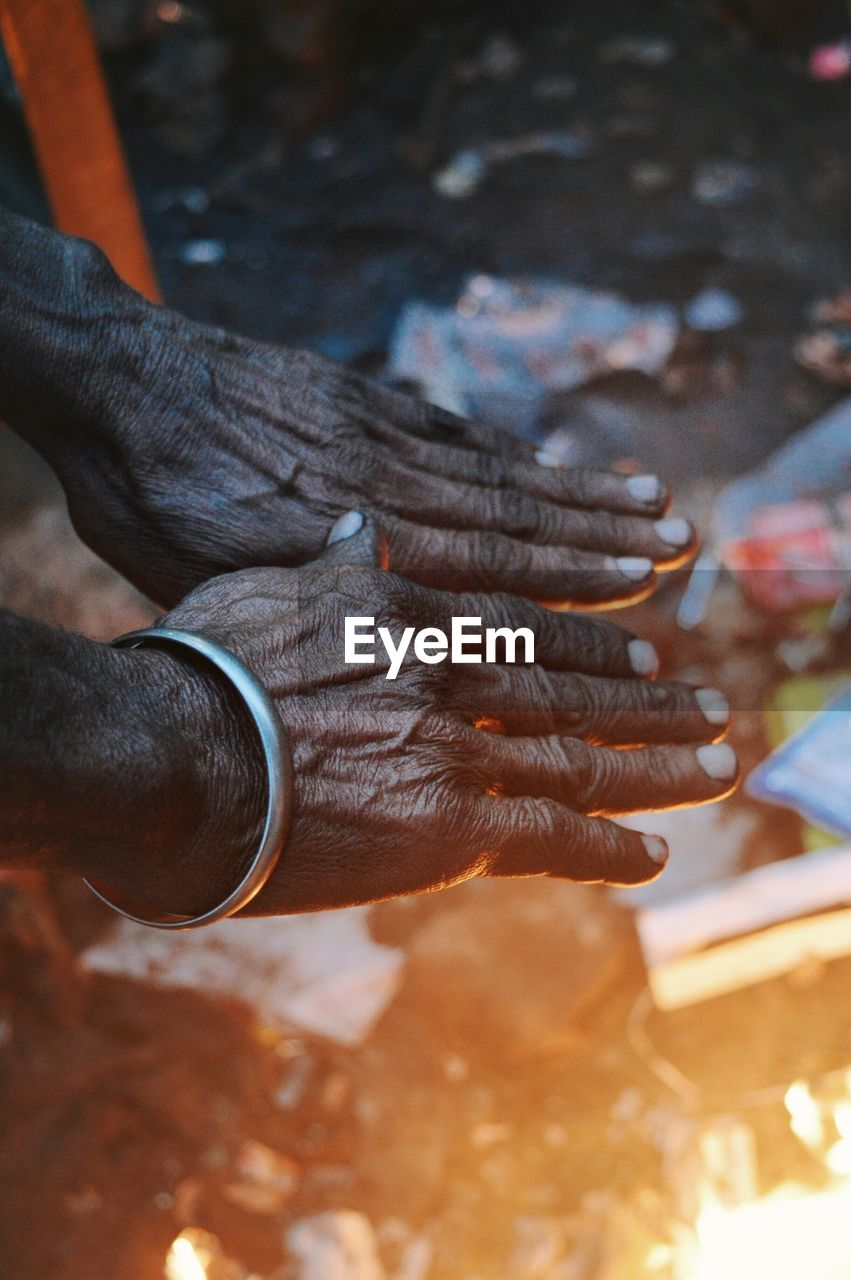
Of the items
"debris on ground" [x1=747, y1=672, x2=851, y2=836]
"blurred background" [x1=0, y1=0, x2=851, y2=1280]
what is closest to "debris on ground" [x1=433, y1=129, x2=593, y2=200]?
"blurred background" [x1=0, y1=0, x2=851, y2=1280]

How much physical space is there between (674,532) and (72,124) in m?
1.34

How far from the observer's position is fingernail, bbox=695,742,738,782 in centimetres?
130

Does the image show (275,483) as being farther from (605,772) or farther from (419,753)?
(605,772)

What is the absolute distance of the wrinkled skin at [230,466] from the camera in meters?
1.40

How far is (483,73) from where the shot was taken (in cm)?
416

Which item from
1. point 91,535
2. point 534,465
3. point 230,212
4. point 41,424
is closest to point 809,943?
point 534,465

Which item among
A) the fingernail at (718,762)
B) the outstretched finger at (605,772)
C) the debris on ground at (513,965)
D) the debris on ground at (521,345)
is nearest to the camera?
the outstretched finger at (605,772)

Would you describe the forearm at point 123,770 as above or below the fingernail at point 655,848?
above

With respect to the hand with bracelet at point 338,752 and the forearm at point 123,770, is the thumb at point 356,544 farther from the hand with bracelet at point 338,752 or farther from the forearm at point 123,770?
the forearm at point 123,770

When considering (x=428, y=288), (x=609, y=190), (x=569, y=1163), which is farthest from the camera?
(x=609, y=190)

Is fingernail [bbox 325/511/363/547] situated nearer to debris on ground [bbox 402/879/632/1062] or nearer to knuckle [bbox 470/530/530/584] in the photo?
knuckle [bbox 470/530/530/584]

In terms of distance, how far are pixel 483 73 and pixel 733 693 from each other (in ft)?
9.41

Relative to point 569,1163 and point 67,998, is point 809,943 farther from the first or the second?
A: point 67,998

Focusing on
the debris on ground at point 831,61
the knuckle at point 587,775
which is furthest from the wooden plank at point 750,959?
the debris on ground at point 831,61
